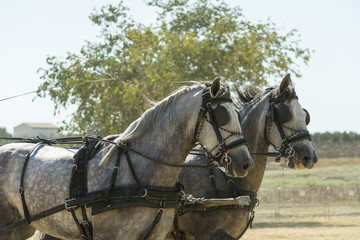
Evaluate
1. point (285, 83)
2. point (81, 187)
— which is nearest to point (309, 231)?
point (285, 83)

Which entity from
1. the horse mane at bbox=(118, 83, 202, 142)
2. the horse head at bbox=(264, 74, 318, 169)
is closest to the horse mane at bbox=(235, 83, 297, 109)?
the horse head at bbox=(264, 74, 318, 169)

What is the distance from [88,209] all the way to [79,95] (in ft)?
48.7

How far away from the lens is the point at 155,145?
16.9 feet

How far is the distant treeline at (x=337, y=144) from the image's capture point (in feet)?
209

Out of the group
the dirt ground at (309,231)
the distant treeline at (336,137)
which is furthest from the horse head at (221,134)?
the distant treeline at (336,137)

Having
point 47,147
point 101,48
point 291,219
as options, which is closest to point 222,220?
point 47,147

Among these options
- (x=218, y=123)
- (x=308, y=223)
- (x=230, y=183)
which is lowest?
(x=308, y=223)

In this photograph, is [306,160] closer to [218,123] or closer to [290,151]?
[290,151]

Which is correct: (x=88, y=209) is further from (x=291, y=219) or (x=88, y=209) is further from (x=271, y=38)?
(x=291, y=219)

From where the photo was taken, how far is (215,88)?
195 inches

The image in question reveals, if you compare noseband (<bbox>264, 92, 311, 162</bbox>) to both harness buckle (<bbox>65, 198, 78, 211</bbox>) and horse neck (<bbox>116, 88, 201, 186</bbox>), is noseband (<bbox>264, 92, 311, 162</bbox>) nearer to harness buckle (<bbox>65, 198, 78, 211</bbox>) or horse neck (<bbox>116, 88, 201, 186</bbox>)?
horse neck (<bbox>116, 88, 201, 186</bbox>)

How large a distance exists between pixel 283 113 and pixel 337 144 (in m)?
62.9

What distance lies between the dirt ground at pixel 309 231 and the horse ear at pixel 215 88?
36.5 ft

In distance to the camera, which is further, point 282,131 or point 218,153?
point 282,131
